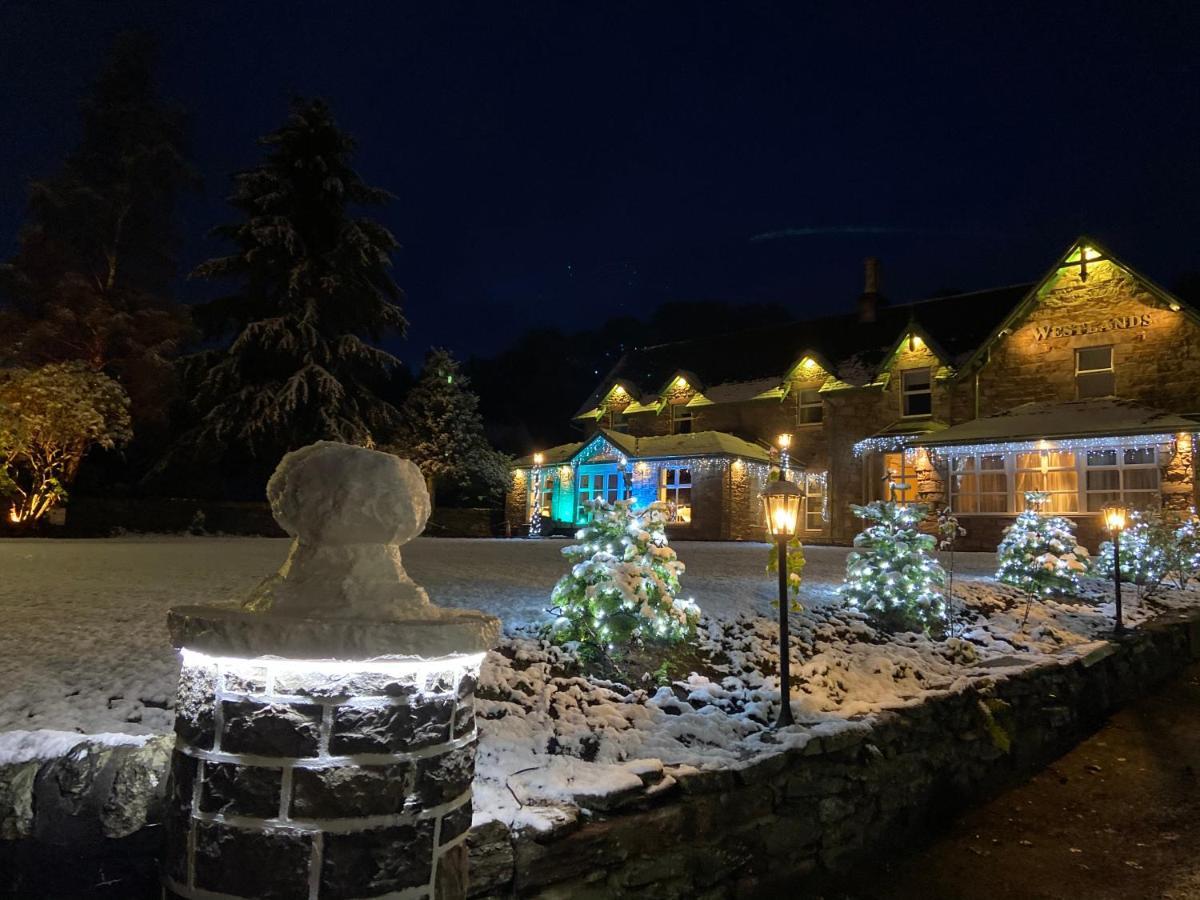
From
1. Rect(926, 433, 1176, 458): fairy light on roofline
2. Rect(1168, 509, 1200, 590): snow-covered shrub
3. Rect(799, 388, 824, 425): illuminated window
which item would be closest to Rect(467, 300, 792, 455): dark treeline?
Rect(799, 388, 824, 425): illuminated window

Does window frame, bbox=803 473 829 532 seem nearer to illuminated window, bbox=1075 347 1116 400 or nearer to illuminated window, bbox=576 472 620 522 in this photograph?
illuminated window, bbox=576 472 620 522

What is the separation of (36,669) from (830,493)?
21.3 meters

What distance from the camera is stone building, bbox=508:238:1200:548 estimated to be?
17703mm

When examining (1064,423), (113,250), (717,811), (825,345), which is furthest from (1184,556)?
(113,250)

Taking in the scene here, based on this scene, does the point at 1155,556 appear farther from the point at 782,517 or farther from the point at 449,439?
the point at 449,439

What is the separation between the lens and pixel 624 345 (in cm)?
4925

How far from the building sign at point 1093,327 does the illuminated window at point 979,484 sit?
11.4 ft

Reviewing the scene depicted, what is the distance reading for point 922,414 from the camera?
21.6 m

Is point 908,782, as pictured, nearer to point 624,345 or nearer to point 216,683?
point 216,683

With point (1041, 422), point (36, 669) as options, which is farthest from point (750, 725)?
point (1041, 422)

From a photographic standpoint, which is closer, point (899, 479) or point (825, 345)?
point (899, 479)

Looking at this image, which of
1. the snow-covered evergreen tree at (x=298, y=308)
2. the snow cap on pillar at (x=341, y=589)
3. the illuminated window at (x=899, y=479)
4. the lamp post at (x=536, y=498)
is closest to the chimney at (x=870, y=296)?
the illuminated window at (x=899, y=479)

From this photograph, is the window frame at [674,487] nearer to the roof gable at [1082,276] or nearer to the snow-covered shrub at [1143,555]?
the roof gable at [1082,276]

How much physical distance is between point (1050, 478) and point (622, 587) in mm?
16906
